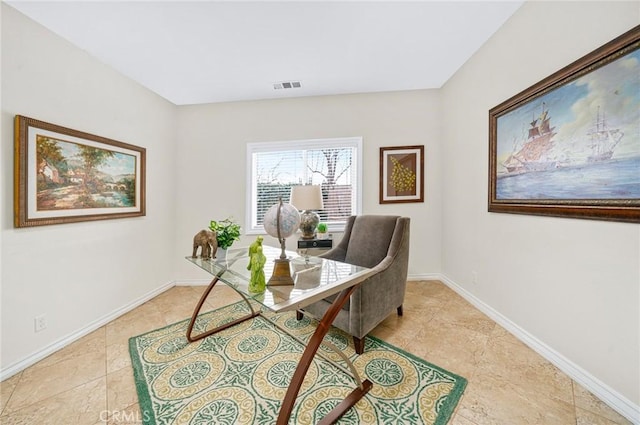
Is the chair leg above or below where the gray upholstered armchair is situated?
below

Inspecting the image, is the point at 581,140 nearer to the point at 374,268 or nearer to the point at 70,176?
the point at 374,268

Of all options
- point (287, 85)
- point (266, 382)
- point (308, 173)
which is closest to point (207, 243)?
point (266, 382)

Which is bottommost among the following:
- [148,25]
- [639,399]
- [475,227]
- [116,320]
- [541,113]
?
[116,320]

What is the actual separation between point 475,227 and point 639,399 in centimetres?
161

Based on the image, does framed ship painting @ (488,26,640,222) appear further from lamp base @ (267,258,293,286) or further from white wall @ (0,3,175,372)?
white wall @ (0,3,175,372)

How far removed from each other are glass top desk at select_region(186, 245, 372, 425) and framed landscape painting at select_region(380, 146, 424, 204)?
192 centimetres

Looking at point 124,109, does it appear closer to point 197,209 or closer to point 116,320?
point 197,209

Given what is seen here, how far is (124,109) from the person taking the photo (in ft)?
8.76

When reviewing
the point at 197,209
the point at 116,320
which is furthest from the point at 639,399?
the point at 197,209

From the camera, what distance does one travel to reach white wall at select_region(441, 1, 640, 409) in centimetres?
135

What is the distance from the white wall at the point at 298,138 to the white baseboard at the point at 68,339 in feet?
2.41

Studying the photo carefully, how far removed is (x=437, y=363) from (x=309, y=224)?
77.8 inches

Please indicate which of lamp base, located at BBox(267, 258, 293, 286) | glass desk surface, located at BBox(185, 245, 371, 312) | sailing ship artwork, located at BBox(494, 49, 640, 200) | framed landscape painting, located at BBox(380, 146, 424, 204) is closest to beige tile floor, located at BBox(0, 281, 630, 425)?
glass desk surface, located at BBox(185, 245, 371, 312)

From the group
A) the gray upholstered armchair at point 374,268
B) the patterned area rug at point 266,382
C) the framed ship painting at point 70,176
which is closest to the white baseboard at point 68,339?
the patterned area rug at point 266,382
